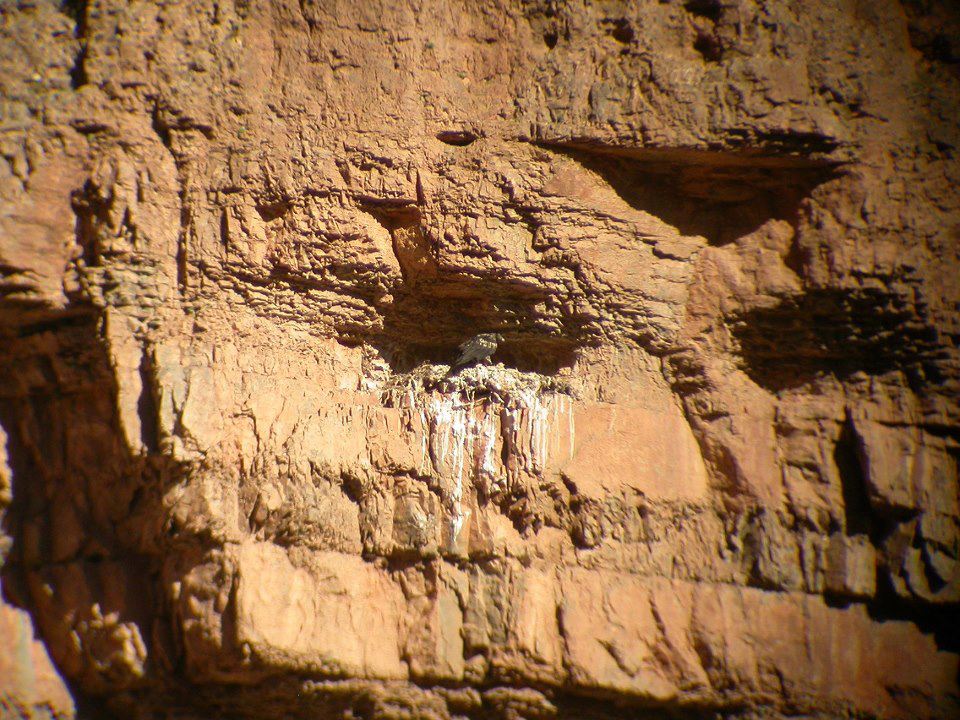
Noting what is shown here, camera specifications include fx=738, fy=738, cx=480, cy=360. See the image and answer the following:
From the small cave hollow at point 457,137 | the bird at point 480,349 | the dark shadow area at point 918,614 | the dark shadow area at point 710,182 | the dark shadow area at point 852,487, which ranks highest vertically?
the small cave hollow at point 457,137

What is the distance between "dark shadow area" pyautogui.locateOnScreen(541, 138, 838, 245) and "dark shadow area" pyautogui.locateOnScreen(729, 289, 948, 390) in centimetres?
34

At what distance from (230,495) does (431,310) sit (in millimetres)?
998

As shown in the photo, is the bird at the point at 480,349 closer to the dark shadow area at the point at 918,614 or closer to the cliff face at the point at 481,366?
the cliff face at the point at 481,366

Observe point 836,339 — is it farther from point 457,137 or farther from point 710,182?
point 457,137

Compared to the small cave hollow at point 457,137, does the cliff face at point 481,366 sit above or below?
below

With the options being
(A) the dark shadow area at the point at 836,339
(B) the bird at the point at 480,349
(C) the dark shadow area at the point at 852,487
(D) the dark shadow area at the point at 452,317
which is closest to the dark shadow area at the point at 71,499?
(D) the dark shadow area at the point at 452,317

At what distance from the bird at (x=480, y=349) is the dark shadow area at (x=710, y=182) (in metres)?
0.74

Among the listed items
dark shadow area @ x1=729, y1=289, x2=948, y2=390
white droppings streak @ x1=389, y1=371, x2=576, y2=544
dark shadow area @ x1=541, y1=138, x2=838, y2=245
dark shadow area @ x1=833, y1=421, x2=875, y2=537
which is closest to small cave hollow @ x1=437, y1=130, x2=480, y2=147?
dark shadow area @ x1=541, y1=138, x2=838, y2=245

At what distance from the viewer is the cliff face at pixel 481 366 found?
256 centimetres

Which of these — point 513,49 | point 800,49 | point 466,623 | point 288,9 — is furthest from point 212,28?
point 466,623

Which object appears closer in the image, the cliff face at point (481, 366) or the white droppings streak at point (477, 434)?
the cliff face at point (481, 366)

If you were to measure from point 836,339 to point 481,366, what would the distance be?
1.31 metres

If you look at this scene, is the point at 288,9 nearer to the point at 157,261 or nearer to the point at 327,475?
the point at 157,261

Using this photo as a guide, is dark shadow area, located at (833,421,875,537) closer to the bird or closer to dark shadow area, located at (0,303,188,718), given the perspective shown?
the bird
